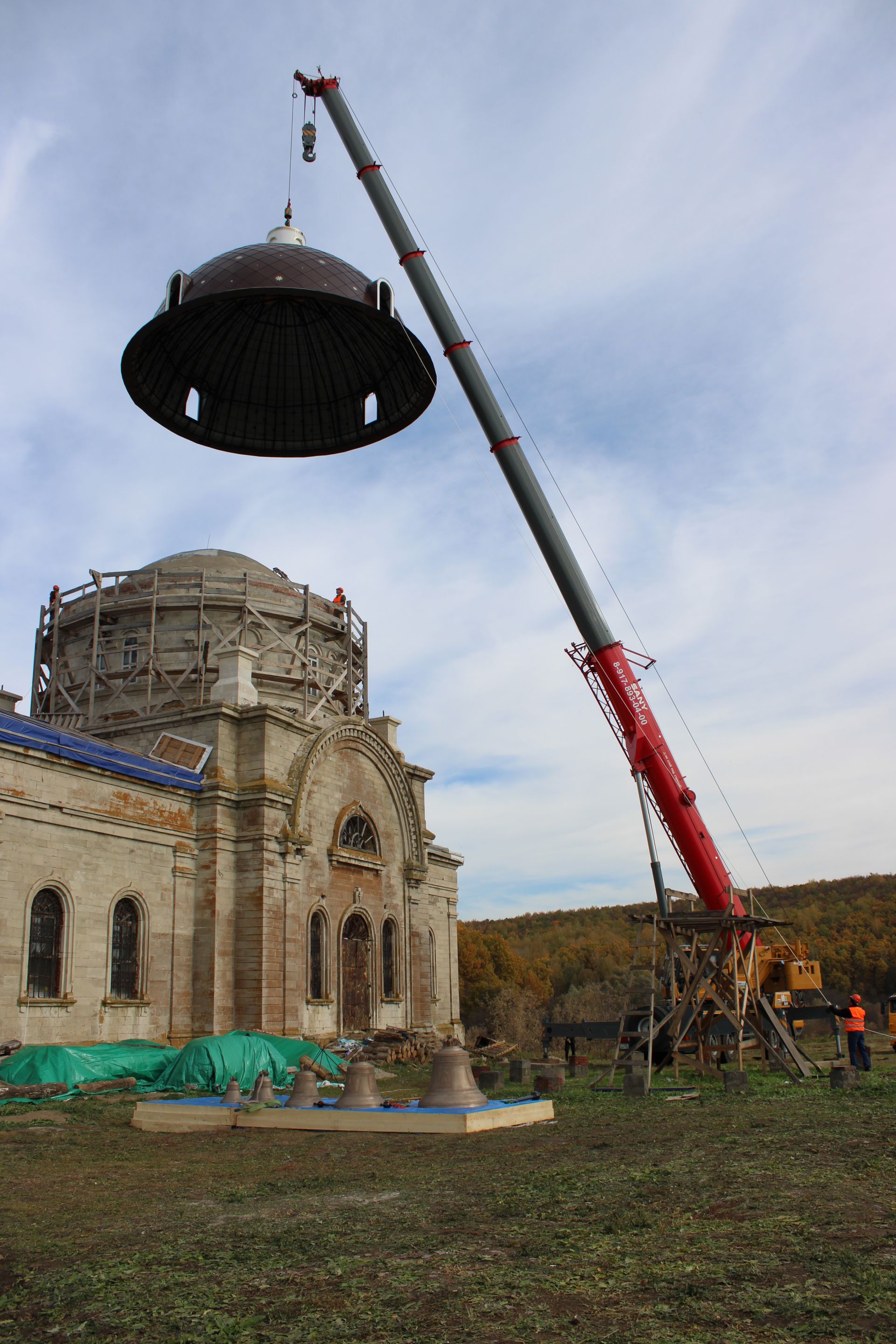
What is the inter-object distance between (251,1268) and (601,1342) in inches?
82.2

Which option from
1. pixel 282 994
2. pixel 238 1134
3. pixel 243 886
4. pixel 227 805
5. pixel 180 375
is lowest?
pixel 238 1134

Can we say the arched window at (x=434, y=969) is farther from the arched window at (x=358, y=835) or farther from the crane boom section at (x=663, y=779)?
the crane boom section at (x=663, y=779)

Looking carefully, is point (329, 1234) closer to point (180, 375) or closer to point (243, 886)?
point (180, 375)

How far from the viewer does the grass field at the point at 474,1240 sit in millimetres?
4035

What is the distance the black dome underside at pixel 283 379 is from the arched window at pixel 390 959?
54.2 ft

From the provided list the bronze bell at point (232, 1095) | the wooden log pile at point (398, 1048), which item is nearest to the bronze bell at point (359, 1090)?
the bronze bell at point (232, 1095)

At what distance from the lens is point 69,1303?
4.53 m

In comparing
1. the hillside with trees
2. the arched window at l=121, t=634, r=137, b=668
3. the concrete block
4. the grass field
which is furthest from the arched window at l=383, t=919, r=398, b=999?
the hillside with trees

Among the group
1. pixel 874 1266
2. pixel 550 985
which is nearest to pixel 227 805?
pixel 874 1266

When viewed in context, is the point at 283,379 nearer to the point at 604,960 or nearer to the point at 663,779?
the point at 663,779

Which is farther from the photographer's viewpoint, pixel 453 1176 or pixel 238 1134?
pixel 238 1134

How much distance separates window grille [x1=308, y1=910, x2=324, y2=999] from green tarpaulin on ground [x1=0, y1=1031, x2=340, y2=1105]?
6.00m

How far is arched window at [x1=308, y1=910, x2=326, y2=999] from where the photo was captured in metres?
24.0

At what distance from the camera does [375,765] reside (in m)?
27.9
